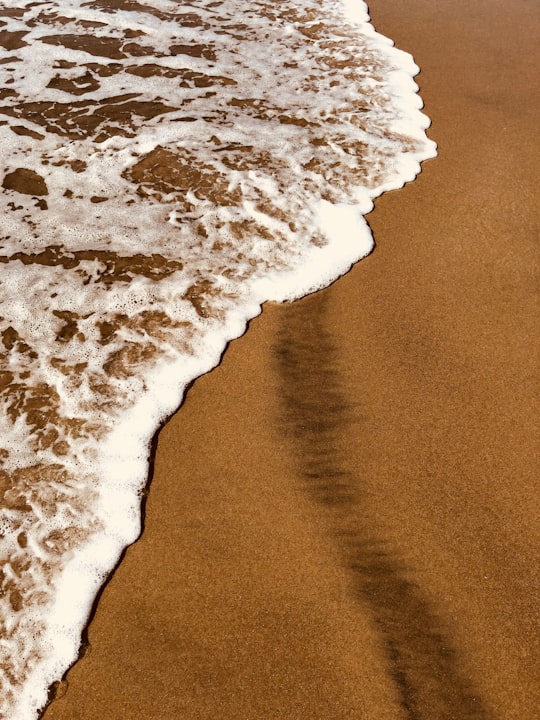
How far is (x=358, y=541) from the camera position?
2473mm

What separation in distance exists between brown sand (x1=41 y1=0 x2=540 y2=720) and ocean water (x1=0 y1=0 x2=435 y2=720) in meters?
0.19

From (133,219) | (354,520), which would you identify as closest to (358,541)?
(354,520)

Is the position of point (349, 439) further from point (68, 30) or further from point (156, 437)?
point (68, 30)

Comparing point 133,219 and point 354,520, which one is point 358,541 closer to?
point 354,520

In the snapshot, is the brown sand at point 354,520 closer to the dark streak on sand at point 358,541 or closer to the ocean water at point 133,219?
the dark streak on sand at point 358,541

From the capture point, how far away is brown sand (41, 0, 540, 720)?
2.12 meters

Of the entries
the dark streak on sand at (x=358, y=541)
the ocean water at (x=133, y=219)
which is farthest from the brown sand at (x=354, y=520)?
the ocean water at (x=133, y=219)

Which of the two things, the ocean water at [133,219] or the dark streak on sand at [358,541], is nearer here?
the dark streak on sand at [358,541]

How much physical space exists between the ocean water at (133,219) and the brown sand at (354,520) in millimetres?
192

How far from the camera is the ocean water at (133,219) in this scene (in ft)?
8.46

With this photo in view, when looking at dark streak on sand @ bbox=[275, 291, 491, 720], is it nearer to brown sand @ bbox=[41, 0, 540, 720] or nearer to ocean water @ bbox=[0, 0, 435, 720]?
brown sand @ bbox=[41, 0, 540, 720]

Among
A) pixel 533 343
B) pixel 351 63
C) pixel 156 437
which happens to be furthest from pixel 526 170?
pixel 156 437

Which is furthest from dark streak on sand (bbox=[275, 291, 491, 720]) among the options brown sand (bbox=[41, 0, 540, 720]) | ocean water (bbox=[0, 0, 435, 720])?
ocean water (bbox=[0, 0, 435, 720])

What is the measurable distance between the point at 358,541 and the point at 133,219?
2.74 metres
